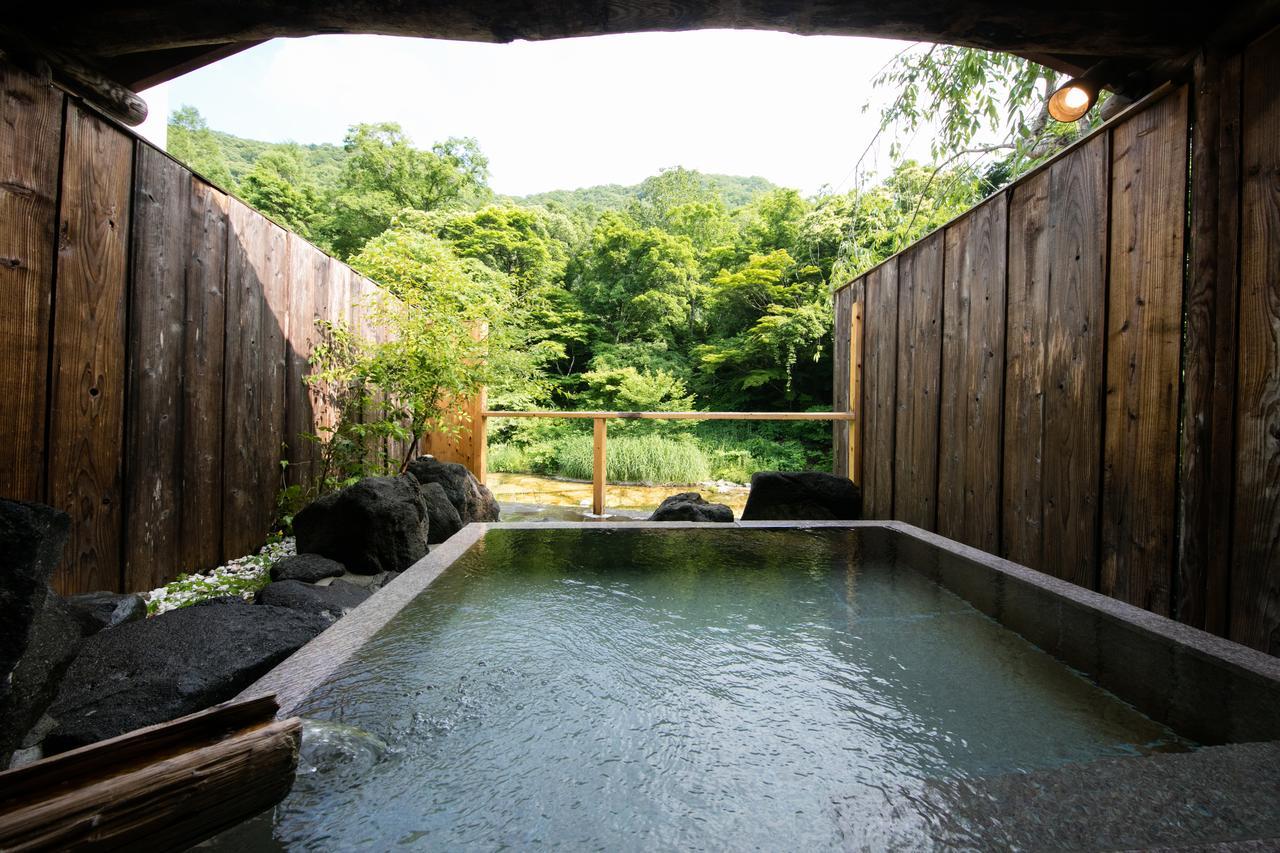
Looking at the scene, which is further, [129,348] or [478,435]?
[478,435]

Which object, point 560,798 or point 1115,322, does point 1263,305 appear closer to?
point 1115,322

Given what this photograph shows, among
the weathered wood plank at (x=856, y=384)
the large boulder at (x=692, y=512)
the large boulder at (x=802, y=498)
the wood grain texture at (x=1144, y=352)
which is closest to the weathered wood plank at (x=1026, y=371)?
the wood grain texture at (x=1144, y=352)

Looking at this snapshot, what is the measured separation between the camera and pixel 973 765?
114 cm

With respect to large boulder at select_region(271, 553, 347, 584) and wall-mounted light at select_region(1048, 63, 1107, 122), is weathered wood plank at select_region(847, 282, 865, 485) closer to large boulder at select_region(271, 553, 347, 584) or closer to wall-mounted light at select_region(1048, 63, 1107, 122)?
wall-mounted light at select_region(1048, 63, 1107, 122)

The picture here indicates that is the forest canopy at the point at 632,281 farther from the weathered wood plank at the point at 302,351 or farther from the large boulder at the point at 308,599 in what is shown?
the large boulder at the point at 308,599

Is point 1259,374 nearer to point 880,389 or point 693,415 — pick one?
point 880,389

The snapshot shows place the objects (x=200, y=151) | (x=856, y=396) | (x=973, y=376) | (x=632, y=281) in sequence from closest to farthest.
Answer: (x=973, y=376) → (x=856, y=396) → (x=632, y=281) → (x=200, y=151)

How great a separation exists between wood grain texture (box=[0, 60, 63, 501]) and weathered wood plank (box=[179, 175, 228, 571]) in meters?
0.72

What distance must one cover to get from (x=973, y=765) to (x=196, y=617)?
2.06m

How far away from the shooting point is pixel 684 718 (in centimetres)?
131

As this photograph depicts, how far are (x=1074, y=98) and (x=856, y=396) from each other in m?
2.87

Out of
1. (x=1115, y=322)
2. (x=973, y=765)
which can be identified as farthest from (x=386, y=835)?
(x=1115, y=322)

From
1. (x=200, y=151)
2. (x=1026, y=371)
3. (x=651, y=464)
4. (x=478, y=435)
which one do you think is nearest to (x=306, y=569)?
(x=478, y=435)

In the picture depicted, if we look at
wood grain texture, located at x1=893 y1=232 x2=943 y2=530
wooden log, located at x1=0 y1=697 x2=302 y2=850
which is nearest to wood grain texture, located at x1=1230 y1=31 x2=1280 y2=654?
wood grain texture, located at x1=893 y1=232 x2=943 y2=530
